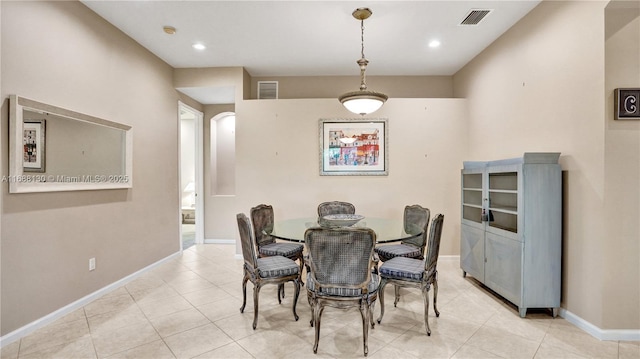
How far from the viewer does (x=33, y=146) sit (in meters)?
2.52

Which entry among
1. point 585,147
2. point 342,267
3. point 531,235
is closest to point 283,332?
point 342,267

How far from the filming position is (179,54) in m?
4.18

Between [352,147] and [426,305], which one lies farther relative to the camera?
[352,147]

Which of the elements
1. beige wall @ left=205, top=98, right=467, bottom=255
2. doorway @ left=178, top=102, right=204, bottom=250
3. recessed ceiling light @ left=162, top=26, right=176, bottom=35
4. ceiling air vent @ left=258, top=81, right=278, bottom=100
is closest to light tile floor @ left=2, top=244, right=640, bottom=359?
beige wall @ left=205, top=98, right=467, bottom=255

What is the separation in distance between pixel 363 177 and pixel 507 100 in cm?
214

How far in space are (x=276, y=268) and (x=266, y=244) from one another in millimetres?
964

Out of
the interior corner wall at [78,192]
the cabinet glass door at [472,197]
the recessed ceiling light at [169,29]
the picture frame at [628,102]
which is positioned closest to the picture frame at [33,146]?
the interior corner wall at [78,192]

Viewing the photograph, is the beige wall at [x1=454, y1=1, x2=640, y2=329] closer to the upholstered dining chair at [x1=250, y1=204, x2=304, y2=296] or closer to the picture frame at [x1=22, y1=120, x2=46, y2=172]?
the upholstered dining chair at [x1=250, y1=204, x2=304, y2=296]

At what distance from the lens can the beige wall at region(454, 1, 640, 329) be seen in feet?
7.71

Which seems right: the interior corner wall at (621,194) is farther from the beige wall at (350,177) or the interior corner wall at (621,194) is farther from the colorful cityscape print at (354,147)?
the colorful cityscape print at (354,147)

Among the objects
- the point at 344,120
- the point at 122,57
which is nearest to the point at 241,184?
the point at 344,120

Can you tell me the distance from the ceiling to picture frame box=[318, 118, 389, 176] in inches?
37.4

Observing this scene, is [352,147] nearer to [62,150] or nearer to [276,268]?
[276,268]

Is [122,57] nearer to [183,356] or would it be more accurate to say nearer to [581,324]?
[183,356]
